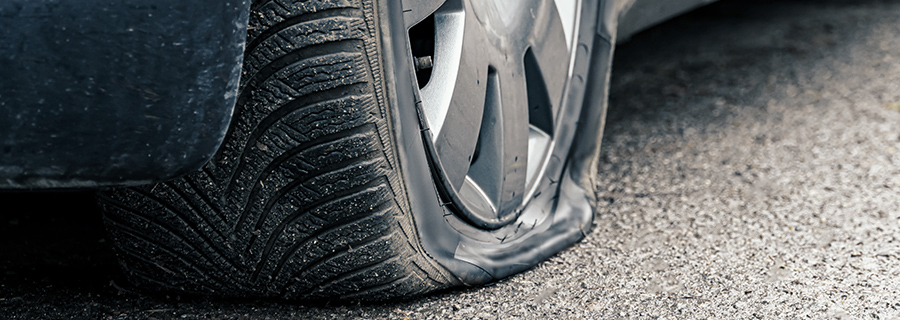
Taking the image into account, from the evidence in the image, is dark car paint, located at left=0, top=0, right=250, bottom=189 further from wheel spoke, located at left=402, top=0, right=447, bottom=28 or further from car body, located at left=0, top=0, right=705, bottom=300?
wheel spoke, located at left=402, top=0, right=447, bottom=28

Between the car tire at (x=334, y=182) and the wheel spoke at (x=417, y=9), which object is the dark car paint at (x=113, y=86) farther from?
the wheel spoke at (x=417, y=9)

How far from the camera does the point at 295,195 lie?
104cm

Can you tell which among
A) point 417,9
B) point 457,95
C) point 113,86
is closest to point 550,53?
point 457,95

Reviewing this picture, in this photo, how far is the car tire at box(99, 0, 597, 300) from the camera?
37.9 inches

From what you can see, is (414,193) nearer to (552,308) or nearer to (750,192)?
(552,308)

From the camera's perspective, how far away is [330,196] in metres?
1.04

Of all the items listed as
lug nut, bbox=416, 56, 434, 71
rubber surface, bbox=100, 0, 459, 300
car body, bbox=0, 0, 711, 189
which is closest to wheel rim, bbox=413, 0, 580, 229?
lug nut, bbox=416, 56, 434, 71

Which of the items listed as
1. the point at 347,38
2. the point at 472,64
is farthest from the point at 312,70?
the point at 472,64

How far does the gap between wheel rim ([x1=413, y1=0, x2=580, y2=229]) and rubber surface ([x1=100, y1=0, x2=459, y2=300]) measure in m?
0.14

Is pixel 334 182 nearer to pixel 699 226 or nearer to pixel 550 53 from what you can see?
pixel 550 53

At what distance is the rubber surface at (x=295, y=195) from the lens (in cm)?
95

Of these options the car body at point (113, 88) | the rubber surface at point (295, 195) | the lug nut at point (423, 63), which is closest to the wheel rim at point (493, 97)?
the lug nut at point (423, 63)

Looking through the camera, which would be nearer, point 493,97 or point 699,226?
point 493,97

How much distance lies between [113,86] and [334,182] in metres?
0.32
